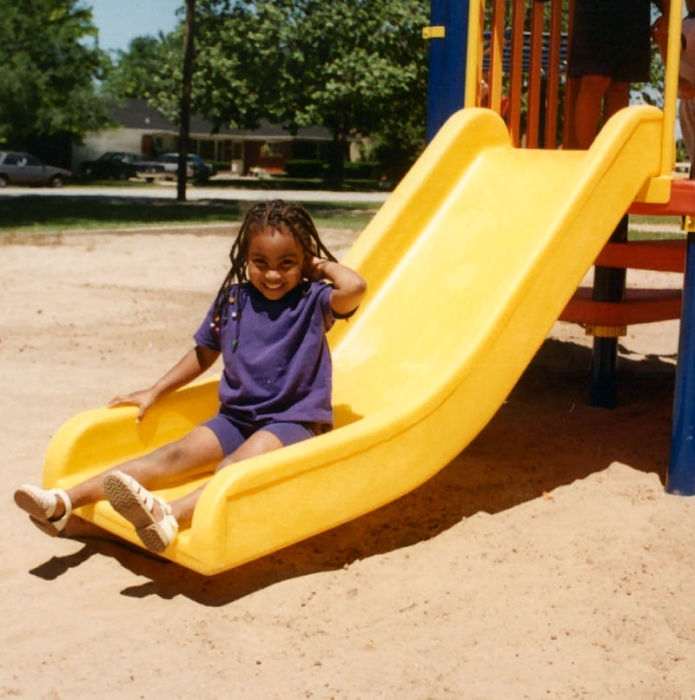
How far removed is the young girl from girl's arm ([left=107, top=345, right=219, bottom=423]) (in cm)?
7

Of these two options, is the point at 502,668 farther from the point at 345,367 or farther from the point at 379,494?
the point at 345,367

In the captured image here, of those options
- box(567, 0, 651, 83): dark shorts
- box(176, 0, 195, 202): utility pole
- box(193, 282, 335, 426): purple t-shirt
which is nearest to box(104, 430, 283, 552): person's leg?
box(193, 282, 335, 426): purple t-shirt

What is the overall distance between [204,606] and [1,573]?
0.77m

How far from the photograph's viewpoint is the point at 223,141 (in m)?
65.6

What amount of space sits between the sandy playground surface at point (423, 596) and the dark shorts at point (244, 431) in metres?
0.44

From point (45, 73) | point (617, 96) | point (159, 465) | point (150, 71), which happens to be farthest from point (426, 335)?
point (150, 71)

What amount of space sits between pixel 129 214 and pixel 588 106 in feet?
50.2

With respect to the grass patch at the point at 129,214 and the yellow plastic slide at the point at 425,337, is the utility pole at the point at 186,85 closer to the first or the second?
the grass patch at the point at 129,214

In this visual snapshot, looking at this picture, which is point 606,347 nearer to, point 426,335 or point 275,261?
point 426,335

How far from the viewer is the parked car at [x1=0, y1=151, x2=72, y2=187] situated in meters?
35.1

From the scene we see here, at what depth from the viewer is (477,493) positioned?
4273mm

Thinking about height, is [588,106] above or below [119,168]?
below

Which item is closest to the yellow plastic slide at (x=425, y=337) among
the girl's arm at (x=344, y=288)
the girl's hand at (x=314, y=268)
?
the girl's arm at (x=344, y=288)

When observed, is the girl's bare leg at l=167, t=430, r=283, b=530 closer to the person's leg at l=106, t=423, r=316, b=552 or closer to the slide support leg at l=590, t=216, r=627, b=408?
the person's leg at l=106, t=423, r=316, b=552
